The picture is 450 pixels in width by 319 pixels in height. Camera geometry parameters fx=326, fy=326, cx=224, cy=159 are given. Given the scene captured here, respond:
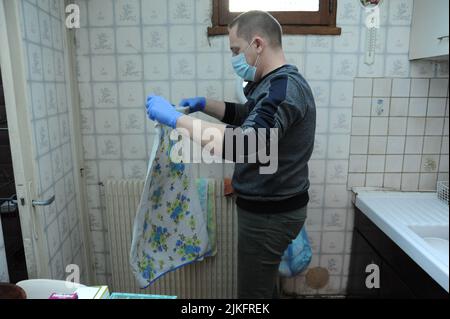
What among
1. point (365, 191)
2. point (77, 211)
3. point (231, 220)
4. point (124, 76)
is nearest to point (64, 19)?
point (124, 76)

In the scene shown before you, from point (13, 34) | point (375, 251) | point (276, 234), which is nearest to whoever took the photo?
point (13, 34)

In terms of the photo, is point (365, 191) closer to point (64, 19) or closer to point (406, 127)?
point (406, 127)

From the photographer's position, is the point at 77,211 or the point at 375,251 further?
→ the point at 77,211

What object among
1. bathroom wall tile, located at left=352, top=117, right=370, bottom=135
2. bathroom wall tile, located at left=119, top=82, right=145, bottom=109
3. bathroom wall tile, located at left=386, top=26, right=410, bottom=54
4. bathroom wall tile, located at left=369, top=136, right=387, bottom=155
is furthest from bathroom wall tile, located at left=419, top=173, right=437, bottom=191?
bathroom wall tile, located at left=119, top=82, right=145, bottom=109

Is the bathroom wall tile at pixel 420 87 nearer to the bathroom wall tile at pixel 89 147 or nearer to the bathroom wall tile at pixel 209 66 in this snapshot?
the bathroom wall tile at pixel 209 66

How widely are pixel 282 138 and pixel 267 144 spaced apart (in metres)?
0.13

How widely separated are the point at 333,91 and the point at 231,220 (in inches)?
30.6

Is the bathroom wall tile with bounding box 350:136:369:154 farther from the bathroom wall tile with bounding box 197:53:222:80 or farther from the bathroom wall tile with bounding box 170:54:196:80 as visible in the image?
the bathroom wall tile with bounding box 170:54:196:80

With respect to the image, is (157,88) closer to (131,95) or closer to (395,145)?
(131,95)

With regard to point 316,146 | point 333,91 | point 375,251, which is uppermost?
point 333,91

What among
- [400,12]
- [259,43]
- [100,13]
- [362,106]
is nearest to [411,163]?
[362,106]

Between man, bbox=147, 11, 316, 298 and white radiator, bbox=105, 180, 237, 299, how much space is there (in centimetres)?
39

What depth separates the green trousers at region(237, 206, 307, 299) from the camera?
1132 mm

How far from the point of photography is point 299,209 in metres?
1.17
